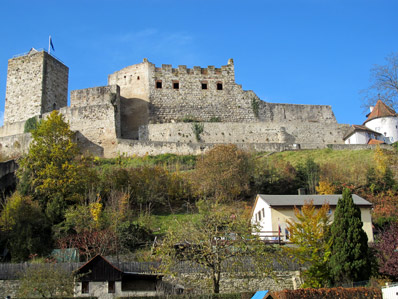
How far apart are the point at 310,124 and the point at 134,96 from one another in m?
18.1

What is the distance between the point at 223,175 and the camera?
115 feet

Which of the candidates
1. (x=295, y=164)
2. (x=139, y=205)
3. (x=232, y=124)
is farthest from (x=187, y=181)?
(x=232, y=124)

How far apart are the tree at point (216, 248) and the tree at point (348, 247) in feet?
9.41

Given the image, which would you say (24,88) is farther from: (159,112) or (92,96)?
(159,112)

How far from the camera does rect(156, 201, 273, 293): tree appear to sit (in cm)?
2191

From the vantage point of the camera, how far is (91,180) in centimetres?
3375

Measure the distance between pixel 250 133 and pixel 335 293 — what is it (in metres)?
30.7

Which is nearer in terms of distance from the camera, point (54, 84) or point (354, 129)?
point (354, 129)

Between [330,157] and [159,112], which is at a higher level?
[159,112]

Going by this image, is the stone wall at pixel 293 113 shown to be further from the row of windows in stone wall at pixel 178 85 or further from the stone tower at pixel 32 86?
the stone tower at pixel 32 86

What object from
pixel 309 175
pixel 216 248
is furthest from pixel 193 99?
pixel 216 248

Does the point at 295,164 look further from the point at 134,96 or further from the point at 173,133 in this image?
the point at 134,96

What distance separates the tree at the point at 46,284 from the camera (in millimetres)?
19969

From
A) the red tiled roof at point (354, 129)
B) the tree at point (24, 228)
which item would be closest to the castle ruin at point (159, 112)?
the red tiled roof at point (354, 129)
